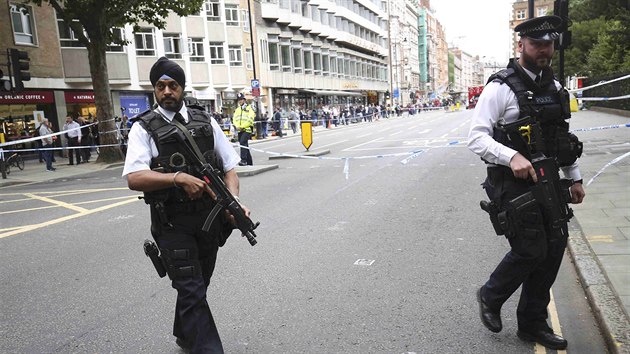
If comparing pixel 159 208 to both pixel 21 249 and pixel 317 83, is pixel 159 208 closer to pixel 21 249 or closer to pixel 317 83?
pixel 21 249

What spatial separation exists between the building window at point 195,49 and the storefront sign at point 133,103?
17.8 feet

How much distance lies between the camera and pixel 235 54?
38094mm

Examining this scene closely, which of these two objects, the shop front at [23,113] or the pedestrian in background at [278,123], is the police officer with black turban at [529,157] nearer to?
the shop front at [23,113]

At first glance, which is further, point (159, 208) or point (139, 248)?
point (139, 248)

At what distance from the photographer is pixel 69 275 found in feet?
16.7

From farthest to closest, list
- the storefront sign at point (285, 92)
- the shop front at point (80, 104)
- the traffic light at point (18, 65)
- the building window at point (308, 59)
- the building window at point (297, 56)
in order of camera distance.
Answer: the building window at point (308, 59)
the building window at point (297, 56)
the storefront sign at point (285, 92)
the shop front at point (80, 104)
the traffic light at point (18, 65)

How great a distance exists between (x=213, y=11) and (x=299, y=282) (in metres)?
35.4

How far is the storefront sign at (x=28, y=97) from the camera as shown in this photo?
2134cm

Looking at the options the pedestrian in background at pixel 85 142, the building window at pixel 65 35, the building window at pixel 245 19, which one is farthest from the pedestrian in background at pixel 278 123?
the pedestrian in background at pixel 85 142

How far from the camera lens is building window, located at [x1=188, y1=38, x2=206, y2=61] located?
110 ft

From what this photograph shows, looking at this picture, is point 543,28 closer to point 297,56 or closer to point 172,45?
point 172,45

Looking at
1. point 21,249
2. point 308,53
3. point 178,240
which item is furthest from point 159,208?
point 308,53

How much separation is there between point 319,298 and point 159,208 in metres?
1.83

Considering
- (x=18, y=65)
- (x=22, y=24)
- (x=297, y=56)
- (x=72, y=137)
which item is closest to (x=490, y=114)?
(x=18, y=65)
